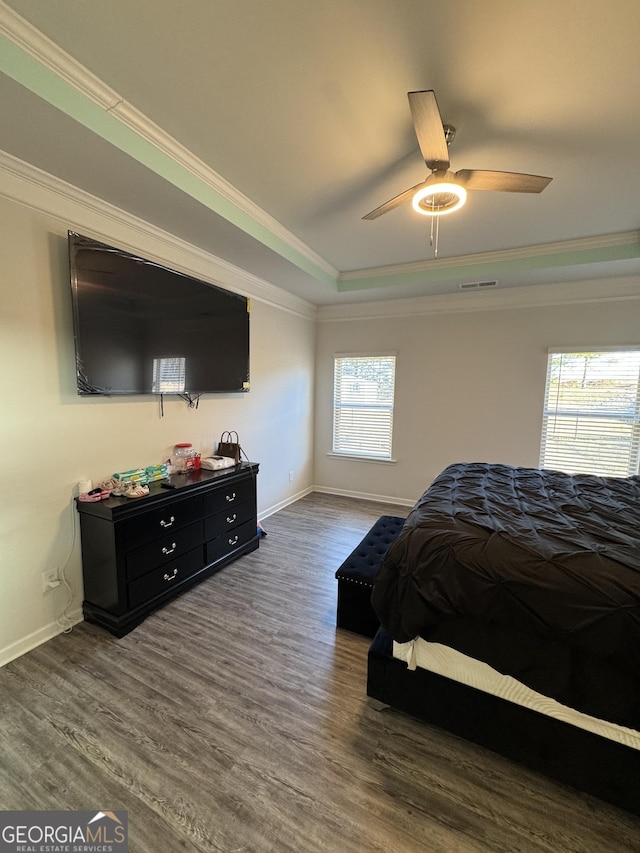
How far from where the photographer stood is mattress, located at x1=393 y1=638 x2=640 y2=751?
125cm

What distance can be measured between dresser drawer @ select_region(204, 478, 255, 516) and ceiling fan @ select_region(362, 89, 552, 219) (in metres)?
2.35

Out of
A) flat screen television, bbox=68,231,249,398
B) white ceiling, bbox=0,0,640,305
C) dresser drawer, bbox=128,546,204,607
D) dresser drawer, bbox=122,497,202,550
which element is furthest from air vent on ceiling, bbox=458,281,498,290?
dresser drawer, bbox=128,546,204,607

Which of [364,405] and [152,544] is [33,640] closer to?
[152,544]

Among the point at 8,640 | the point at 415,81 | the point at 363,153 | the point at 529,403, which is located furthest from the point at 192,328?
the point at 529,403

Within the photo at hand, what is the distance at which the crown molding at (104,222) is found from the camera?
187 cm

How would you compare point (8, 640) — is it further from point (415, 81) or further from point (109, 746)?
point (415, 81)

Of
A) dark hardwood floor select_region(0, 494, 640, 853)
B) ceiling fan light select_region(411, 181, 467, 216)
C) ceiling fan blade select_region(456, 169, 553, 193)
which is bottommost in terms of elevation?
dark hardwood floor select_region(0, 494, 640, 853)

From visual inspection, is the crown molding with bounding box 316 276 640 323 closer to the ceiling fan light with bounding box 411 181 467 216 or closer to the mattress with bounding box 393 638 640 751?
the ceiling fan light with bounding box 411 181 467 216

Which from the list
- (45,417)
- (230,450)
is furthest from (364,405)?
(45,417)

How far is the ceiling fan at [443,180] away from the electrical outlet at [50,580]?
118 inches

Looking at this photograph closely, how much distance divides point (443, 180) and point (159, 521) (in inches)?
103

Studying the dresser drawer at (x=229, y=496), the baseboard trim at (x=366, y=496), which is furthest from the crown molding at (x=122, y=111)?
the baseboard trim at (x=366, y=496)

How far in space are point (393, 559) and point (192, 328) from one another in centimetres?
235

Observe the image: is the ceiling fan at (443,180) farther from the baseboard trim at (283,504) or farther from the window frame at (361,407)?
the baseboard trim at (283,504)
